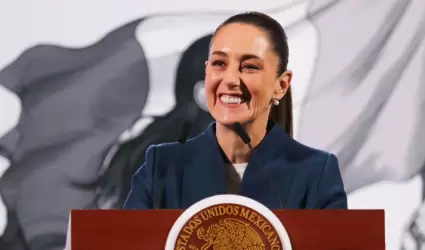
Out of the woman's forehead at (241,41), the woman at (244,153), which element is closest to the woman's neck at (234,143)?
the woman at (244,153)

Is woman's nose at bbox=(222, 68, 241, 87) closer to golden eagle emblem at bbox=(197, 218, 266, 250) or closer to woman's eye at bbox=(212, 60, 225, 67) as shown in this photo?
woman's eye at bbox=(212, 60, 225, 67)

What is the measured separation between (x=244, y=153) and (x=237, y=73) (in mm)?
268

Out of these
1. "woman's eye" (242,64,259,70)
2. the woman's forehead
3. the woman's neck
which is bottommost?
the woman's neck

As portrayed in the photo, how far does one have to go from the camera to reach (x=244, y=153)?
2740mm

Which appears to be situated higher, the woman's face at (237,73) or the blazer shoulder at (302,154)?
the woman's face at (237,73)

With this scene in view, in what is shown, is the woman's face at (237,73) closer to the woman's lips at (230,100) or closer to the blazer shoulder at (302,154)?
the woman's lips at (230,100)

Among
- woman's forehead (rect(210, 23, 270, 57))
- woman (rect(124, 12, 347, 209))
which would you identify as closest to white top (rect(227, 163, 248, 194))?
woman (rect(124, 12, 347, 209))

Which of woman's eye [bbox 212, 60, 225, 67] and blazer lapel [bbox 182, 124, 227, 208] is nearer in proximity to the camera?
blazer lapel [bbox 182, 124, 227, 208]

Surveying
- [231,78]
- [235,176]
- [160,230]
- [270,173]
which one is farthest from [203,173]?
[160,230]

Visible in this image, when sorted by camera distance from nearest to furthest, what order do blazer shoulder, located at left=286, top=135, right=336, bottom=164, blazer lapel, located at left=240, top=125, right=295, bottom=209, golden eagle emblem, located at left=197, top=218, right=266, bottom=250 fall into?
1. golden eagle emblem, located at left=197, top=218, right=266, bottom=250
2. blazer lapel, located at left=240, top=125, right=295, bottom=209
3. blazer shoulder, located at left=286, top=135, right=336, bottom=164

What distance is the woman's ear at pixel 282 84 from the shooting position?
287 cm

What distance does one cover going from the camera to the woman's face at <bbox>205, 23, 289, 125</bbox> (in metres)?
2.74

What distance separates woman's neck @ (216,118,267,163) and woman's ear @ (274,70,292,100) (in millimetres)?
159

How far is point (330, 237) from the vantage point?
75.0 inches
